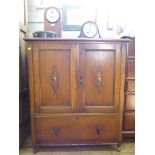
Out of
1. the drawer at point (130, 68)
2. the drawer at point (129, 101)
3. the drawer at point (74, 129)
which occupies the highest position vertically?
the drawer at point (130, 68)

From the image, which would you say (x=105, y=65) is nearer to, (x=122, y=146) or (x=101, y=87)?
(x=101, y=87)

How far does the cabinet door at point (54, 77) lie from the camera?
5.54ft

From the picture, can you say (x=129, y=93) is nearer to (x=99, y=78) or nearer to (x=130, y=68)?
(x=130, y=68)

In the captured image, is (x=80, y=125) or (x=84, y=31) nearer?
(x=80, y=125)

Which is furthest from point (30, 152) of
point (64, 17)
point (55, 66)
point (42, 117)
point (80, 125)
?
point (64, 17)

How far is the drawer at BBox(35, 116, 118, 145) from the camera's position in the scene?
5.77ft

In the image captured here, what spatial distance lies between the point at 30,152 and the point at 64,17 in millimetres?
1478

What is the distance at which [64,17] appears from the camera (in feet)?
7.36

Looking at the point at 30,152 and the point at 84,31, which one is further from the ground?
the point at 84,31

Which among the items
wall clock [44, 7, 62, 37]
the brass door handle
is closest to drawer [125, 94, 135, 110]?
the brass door handle

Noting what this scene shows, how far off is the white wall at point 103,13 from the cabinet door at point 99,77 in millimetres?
591

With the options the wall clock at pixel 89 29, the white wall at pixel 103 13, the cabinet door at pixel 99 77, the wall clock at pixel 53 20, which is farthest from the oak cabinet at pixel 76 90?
the white wall at pixel 103 13

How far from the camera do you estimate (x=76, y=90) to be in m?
1.73

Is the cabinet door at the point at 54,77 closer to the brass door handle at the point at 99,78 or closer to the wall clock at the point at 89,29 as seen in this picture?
the brass door handle at the point at 99,78
